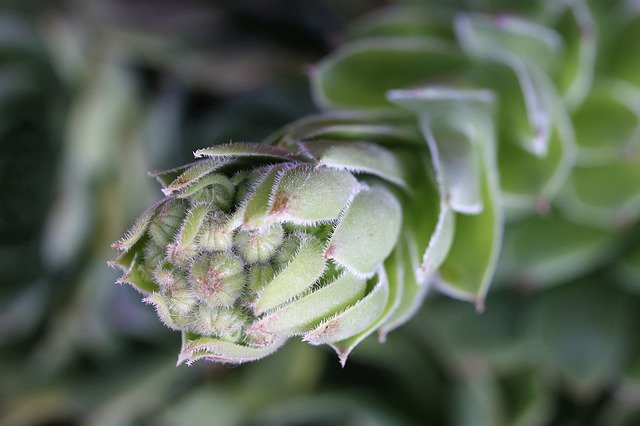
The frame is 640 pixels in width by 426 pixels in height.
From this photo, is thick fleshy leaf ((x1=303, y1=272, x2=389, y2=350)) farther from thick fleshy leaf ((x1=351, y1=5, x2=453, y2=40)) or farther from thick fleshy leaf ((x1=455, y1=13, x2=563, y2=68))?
thick fleshy leaf ((x1=351, y1=5, x2=453, y2=40))

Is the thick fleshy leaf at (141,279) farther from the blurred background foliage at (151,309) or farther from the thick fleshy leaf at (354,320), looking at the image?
the blurred background foliage at (151,309)

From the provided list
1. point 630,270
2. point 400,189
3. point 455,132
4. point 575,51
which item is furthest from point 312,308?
point 630,270

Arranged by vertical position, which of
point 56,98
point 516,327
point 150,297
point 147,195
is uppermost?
point 150,297

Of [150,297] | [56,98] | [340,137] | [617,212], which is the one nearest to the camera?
[150,297]

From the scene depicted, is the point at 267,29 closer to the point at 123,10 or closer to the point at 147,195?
the point at 123,10

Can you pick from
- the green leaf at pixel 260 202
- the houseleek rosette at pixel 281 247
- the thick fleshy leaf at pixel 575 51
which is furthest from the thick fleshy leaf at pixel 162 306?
the thick fleshy leaf at pixel 575 51

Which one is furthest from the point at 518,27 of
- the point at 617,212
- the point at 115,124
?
the point at 115,124

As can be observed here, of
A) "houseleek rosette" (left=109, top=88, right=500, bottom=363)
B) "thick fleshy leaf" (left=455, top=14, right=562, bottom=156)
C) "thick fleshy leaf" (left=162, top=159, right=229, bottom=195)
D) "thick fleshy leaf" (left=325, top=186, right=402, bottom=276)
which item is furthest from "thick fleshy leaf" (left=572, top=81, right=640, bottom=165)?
"thick fleshy leaf" (left=162, top=159, right=229, bottom=195)
